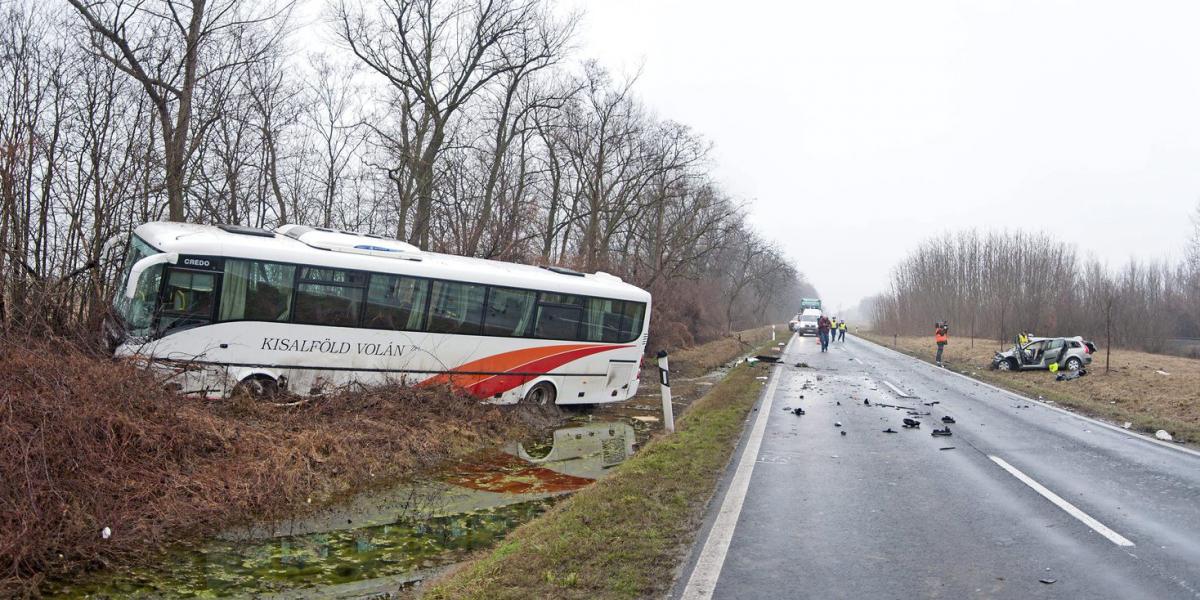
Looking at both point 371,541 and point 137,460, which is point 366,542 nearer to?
point 371,541

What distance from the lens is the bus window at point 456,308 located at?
12.8 meters

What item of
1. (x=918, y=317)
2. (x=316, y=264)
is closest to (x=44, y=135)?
(x=316, y=264)

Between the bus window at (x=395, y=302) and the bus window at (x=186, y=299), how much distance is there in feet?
7.71

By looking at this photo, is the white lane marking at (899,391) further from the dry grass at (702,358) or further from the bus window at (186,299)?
the bus window at (186,299)

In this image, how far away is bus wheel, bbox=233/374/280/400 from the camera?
10211 mm

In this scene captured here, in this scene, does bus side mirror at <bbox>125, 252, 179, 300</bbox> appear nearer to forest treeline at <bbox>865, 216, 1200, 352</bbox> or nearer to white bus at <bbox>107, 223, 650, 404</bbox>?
white bus at <bbox>107, 223, 650, 404</bbox>

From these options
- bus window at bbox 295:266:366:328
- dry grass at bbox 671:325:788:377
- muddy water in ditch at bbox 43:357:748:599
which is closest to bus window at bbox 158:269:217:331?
bus window at bbox 295:266:366:328

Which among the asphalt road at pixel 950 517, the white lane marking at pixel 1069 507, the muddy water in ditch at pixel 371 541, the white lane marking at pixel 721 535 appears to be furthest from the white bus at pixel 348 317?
the white lane marking at pixel 1069 507

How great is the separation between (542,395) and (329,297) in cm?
472

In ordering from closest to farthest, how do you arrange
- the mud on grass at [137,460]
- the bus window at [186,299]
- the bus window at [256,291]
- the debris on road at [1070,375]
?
the mud on grass at [137,460] < the bus window at [186,299] < the bus window at [256,291] < the debris on road at [1070,375]

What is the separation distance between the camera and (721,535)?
597 cm

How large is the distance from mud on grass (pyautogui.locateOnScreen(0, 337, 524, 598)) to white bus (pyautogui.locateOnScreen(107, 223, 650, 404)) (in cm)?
126

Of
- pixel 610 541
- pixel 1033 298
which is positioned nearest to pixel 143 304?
pixel 610 541

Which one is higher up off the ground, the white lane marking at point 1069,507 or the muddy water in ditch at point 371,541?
the white lane marking at point 1069,507
